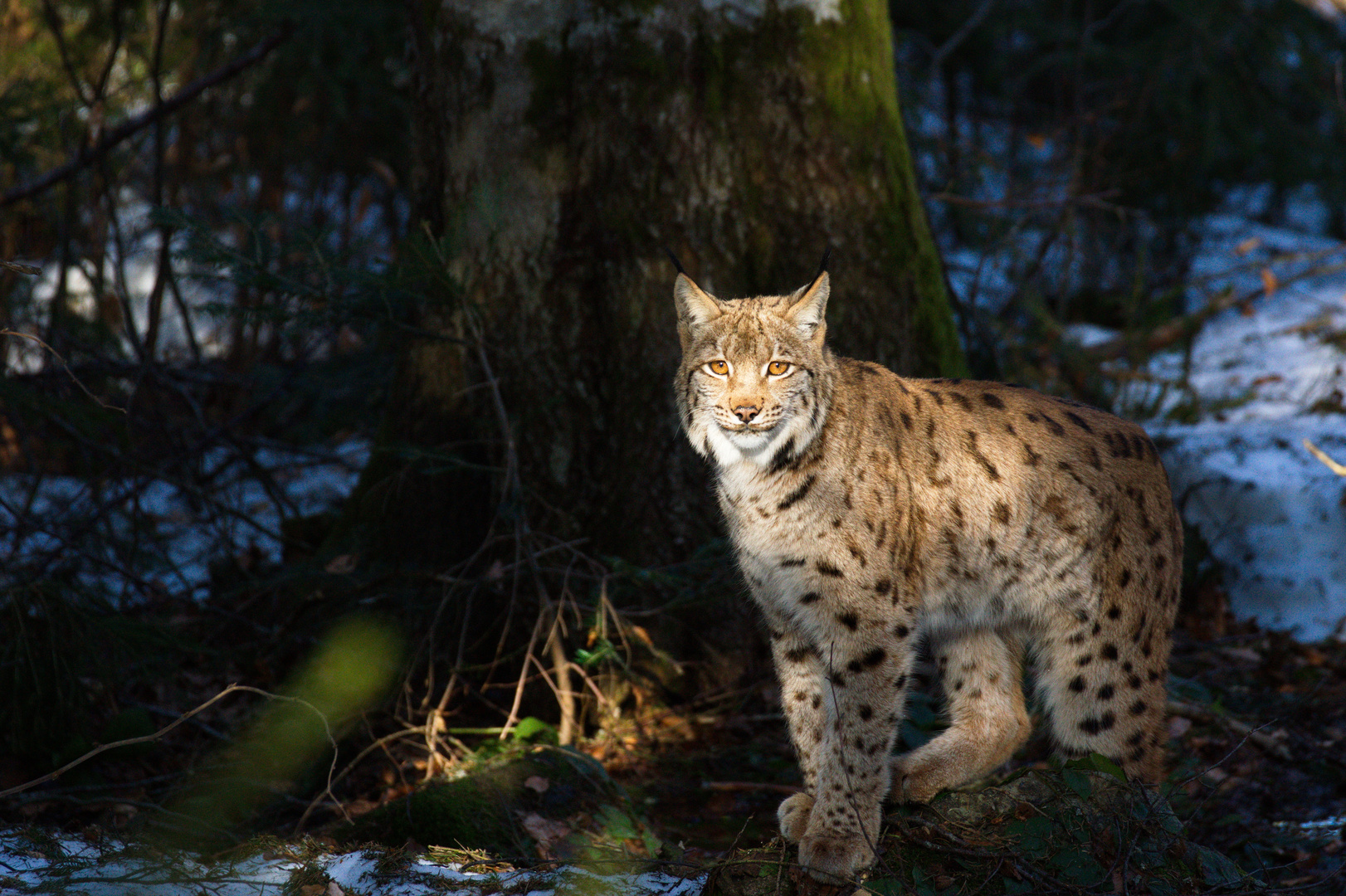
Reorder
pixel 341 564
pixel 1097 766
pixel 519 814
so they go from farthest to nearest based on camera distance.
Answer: pixel 341 564
pixel 519 814
pixel 1097 766

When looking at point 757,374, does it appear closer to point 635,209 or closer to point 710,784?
point 635,209

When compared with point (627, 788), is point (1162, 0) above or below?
above

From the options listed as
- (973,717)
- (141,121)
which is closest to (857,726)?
(973,717)

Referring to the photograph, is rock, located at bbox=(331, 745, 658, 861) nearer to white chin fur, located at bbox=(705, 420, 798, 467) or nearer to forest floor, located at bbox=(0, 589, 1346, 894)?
forest floor, located at bbox=(0, 589, 1346, 894)

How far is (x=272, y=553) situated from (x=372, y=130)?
4.11m

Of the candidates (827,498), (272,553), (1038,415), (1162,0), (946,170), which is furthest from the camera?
(1162,0)

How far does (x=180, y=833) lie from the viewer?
364 centimetres

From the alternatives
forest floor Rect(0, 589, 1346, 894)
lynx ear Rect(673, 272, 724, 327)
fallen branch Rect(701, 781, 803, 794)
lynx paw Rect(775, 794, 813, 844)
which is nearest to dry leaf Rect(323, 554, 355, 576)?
forest floor Rect(0, 589, 1346, 894)

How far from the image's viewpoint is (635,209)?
4781 millimetres

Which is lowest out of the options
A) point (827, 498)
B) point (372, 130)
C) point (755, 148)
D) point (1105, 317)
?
point (827, 498)

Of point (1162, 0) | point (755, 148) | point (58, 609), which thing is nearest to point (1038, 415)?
point (755, 148)

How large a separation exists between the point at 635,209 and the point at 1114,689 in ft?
8.95

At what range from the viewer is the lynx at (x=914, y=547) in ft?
11.1

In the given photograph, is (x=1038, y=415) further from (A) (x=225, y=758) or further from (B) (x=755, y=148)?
(A) (x=225, y=758)
